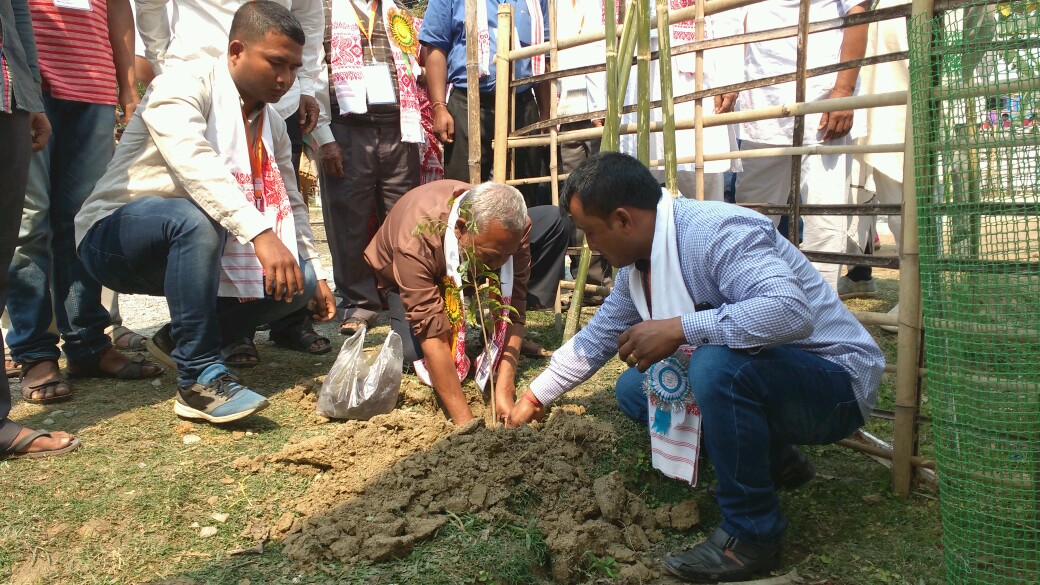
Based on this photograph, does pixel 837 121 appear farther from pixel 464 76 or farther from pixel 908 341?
pixel 464 76

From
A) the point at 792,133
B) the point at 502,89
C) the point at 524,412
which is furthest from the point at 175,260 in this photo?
the point at 792,133

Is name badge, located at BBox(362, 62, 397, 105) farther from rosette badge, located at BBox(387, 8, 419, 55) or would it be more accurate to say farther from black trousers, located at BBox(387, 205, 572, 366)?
black trousers, located at BBox(387, 205, 572, 366)

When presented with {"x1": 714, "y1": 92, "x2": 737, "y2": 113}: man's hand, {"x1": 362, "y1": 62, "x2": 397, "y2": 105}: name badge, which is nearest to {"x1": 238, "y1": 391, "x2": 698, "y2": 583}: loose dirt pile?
{"x1": 362, "y1": 62, "x2": 397, "y2": 105}: name badge

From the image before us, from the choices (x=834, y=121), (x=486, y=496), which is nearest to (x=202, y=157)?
(x=486, y=496)

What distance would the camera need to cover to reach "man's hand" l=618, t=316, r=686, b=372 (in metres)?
2.30

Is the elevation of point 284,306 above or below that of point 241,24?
below

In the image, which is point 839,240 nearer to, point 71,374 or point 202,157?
point 202,157

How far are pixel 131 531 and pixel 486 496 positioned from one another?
42.2 inches

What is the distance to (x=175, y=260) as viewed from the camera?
10.5ft

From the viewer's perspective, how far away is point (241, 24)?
3.36m

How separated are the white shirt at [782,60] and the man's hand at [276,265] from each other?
2.93 m

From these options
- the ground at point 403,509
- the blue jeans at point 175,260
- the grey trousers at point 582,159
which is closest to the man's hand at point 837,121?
the grey trousers at point 582,159

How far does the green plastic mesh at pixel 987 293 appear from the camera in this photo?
6.37ft

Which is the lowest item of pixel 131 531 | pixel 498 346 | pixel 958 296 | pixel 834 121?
pixel 131 531
